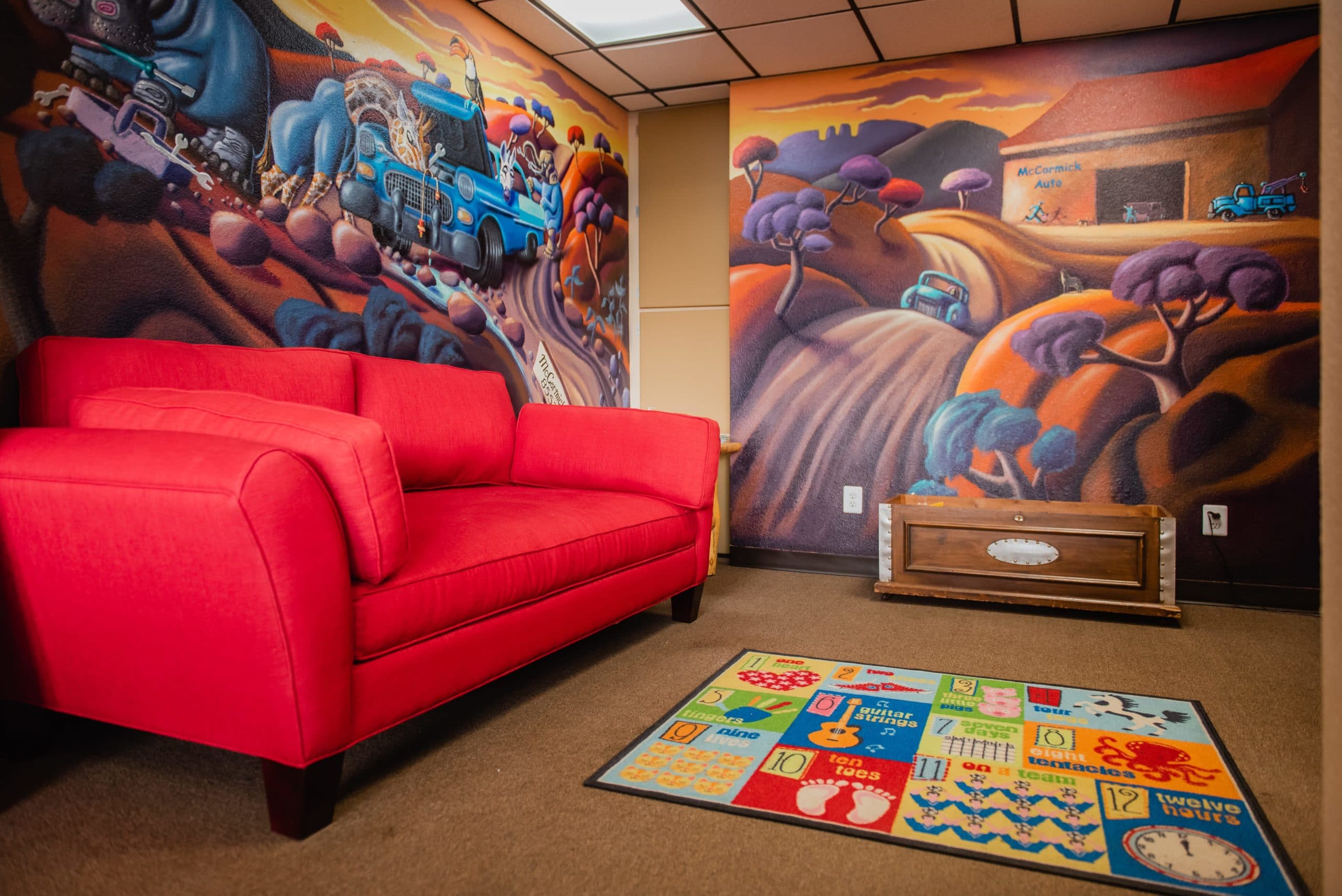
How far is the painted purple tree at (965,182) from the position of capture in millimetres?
3461

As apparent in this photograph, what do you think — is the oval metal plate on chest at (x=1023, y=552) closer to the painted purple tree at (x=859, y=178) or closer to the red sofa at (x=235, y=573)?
the painted purple tree at (x=859, y=178)

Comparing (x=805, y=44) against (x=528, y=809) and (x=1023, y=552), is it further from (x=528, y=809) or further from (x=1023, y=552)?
(x=528, y=809)

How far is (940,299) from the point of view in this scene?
139 inches

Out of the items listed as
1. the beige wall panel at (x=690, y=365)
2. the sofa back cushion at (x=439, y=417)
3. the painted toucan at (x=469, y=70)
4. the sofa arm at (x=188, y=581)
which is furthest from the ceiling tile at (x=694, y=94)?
the sofa arm at (x=188, y=581)

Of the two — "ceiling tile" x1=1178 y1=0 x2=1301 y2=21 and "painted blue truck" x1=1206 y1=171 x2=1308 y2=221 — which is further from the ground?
"ceiling tile" x1=1178 y1=0 x2=1301 y2=21

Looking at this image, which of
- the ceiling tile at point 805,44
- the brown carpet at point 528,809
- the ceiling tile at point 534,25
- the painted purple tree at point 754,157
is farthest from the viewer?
the painted purple tree at point 754,157

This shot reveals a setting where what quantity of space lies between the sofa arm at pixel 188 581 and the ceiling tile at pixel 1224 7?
11.1ft

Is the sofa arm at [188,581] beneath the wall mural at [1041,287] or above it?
beneath

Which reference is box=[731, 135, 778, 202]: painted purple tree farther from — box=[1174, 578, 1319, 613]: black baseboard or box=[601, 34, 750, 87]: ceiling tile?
box=[1174, 578, 1319, 613]: black baseboard

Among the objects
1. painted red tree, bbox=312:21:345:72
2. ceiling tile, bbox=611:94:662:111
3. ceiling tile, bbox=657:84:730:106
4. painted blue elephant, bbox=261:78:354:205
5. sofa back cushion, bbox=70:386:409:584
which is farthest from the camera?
ceiling tile, bbox=611:94:662:111

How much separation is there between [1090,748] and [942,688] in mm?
427

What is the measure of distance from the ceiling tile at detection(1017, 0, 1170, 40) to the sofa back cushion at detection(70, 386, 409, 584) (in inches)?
114

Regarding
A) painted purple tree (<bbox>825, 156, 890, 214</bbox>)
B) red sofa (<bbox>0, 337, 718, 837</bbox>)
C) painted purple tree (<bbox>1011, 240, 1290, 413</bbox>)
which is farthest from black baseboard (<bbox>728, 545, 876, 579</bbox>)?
red sofa (<bbox>0, 337, 718, 837</bbox>)

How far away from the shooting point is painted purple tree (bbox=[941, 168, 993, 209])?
11.4 ft
